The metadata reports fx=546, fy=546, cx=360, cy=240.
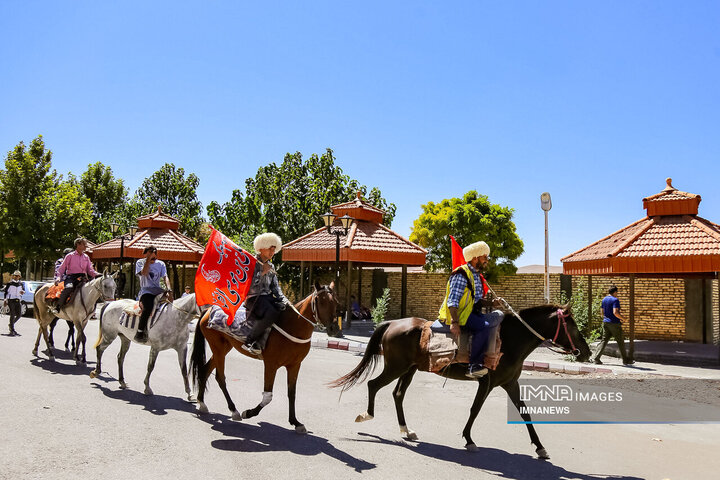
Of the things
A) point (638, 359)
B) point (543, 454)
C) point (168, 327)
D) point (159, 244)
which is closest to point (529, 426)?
point (543, 454)

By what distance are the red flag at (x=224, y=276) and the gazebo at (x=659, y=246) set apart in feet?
36.0

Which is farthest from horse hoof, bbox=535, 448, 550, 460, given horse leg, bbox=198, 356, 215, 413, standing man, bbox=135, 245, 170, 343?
standing man, bbox=135, 245, 170, 343

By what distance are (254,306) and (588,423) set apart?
Result: 4706mm

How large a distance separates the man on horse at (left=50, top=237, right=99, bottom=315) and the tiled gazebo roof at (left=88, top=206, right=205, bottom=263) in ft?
51.7

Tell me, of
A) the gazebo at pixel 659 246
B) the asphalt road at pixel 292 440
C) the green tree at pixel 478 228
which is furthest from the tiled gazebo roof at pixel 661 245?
the green tree at pixel 478 228

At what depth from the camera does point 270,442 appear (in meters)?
5.87

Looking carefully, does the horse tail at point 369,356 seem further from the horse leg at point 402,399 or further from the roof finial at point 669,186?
the roof finial at point 669,186

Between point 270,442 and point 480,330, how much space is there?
2573mm

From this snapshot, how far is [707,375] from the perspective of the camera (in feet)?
39.6

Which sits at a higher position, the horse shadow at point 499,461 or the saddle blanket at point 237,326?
the saddle blanket at point 237,326

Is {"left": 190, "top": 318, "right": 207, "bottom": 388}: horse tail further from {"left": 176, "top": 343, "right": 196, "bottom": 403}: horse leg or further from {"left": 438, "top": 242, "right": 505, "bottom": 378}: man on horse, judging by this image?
{"left": 438, "top": 242, "right": 505, "bottom": 378}: man on horse

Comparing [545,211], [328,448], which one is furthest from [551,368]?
[328,448]

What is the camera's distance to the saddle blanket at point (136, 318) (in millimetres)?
8086

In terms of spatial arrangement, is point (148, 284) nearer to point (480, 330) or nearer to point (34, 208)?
point (480, 330)
